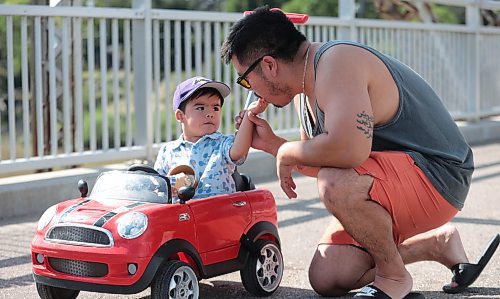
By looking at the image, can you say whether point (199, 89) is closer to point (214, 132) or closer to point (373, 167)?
point (214, 132)

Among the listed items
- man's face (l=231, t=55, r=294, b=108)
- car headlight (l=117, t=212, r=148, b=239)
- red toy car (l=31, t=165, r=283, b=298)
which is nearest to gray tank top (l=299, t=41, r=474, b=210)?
man's face (l=231, t=55, r=294, b=108)

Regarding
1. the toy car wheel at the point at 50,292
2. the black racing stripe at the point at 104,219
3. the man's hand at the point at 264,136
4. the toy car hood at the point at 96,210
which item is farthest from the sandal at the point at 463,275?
the toy car wheel at the point at 50,292

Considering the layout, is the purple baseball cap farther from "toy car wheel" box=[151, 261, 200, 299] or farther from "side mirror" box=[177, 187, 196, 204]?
"toy car wheel" box=[151, 261, 200, 299]

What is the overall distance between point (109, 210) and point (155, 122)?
151 inches

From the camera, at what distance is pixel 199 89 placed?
423 cm

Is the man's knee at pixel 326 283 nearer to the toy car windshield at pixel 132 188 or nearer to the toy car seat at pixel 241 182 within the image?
the toy car seat at pixel 241 182

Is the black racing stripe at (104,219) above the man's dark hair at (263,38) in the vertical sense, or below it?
below

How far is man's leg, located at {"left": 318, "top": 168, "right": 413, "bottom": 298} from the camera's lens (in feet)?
12.1

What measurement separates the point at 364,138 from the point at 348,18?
18.3 ft

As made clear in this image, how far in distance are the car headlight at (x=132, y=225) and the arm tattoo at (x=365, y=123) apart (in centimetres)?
88

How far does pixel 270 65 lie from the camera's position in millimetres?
3732

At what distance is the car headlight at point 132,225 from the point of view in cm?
353

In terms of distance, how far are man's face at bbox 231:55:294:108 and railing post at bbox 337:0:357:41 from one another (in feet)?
17.3

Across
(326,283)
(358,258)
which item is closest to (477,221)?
(358,258)
